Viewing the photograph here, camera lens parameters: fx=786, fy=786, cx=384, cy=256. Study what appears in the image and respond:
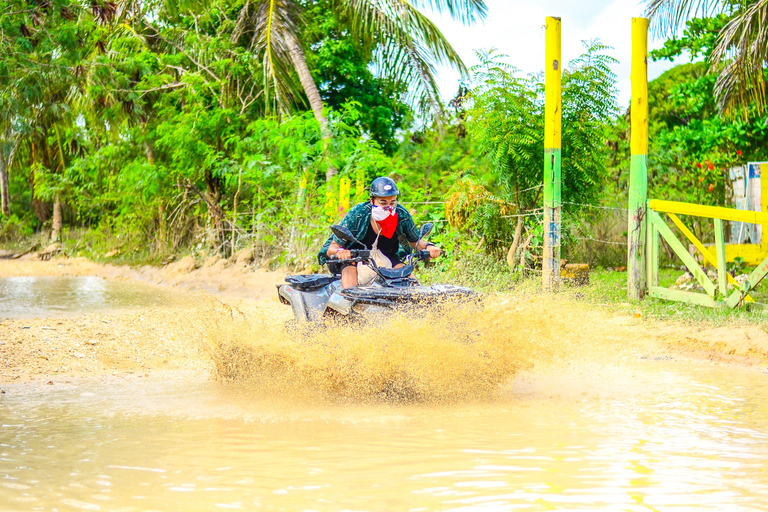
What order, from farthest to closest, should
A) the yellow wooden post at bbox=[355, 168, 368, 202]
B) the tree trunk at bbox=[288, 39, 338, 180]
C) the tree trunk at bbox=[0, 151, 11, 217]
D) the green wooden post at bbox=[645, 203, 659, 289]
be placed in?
the tree trunk at bbox=[0, 151, 11, 217] < the tree trunk at bbox=[288, 39, 338, 180] < the yellow wooden post at bbox=[355, 168, 368, 202] < the green wooden post at bbox=[645, 203, 659, 289]

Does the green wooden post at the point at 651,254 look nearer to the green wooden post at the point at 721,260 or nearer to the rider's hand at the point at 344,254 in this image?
the green wooden post at the point at 721,260

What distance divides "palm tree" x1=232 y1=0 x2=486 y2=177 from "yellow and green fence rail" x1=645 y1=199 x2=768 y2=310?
24.8ft

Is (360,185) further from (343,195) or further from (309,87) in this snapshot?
(309,87)

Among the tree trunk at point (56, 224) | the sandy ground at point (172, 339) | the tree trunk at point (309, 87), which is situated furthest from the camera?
the tree trunk at point (56, 224)

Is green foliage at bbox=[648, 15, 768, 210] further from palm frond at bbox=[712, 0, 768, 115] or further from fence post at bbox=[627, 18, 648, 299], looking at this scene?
fence post at bbox=[627, 18, 648, 299]

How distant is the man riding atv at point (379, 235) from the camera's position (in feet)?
20.1

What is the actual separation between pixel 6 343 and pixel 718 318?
7966 millimetres

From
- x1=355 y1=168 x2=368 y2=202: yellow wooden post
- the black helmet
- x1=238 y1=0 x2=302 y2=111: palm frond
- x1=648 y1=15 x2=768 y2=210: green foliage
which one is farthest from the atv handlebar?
x1=238 y1=0 x2=302 y2=111: palm frond

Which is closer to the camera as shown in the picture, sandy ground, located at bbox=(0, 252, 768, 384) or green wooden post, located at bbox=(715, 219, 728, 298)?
sandy ground, located at bbox=(0, 252, 768, 384)

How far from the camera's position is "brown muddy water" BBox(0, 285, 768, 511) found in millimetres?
3963

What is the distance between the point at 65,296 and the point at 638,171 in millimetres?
10489

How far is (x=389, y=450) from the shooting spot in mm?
4691

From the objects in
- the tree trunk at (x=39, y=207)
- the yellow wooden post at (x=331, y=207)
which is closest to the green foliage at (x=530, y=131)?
the yellow wooden post at (x=331, y=207)

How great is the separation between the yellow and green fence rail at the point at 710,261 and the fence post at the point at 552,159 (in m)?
1.26
